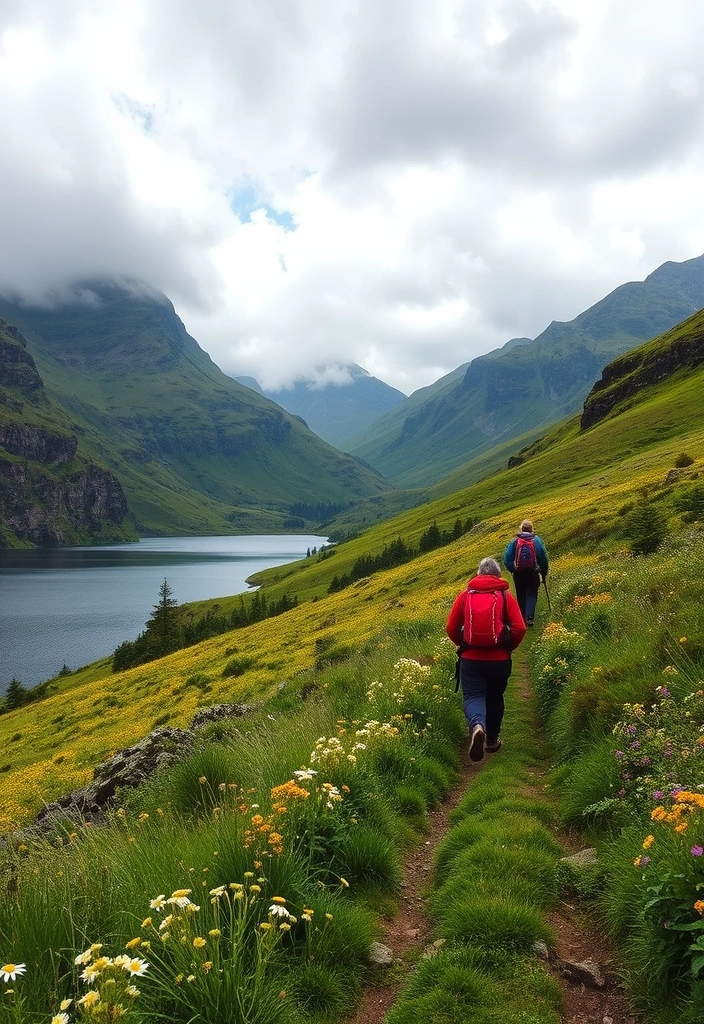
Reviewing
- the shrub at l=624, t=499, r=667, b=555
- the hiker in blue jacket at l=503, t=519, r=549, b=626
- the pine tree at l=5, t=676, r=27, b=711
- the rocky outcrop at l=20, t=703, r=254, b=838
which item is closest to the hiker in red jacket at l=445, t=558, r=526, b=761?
the rocky outcrop at l=20, t=703, r=254, b=838

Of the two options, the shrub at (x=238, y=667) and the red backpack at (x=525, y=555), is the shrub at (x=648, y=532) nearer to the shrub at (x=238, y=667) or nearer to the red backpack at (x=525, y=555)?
the red backpack at (x=525, y=555)

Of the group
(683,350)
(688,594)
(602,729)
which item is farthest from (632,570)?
(683,350)

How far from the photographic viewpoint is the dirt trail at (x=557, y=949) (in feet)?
15.2

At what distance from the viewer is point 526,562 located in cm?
1711

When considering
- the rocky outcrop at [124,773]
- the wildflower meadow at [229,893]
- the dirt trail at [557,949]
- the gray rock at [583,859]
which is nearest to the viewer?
the wildflower meadow at [229,893]

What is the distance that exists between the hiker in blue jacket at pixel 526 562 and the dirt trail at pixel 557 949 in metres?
10.6

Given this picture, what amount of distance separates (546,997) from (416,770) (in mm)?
4299

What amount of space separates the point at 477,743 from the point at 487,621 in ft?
6.11

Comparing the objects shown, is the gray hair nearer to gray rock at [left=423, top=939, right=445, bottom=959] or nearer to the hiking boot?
the hiking boot

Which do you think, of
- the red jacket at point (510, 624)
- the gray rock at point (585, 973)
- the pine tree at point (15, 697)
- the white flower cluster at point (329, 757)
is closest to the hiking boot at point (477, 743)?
the red jacket at point (510, 624)

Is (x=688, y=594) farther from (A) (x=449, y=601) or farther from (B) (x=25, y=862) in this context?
(A) (x=449, y=601)

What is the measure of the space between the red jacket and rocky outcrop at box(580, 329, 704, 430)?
134 meters

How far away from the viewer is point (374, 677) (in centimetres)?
1268

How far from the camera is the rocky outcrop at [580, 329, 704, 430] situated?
128m
